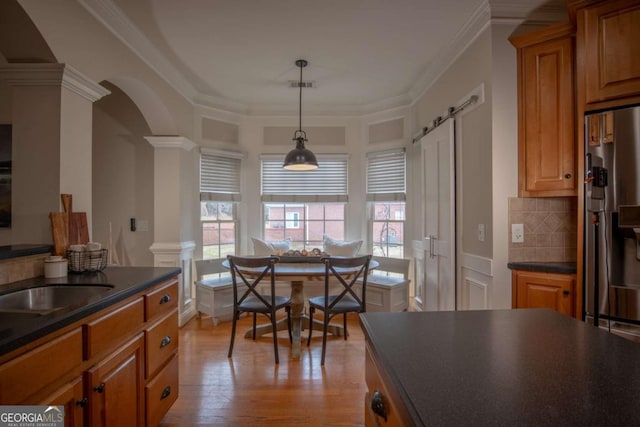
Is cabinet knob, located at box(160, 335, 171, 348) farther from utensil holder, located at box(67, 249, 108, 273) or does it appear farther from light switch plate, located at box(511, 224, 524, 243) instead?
light switch plate, located at box(511, 224, 524, 243)

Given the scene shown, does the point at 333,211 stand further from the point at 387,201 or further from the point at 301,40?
the point at 301,40

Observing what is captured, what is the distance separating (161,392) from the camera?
1845 mm

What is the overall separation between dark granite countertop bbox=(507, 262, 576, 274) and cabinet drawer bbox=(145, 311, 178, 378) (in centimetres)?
222

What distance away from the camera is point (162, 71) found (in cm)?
321

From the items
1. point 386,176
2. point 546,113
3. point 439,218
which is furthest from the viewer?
point 386,176

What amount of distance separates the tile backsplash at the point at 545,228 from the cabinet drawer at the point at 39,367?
2.50 metres

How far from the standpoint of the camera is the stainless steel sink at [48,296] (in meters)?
1.49

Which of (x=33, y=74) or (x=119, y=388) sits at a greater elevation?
(x=33, y=74)

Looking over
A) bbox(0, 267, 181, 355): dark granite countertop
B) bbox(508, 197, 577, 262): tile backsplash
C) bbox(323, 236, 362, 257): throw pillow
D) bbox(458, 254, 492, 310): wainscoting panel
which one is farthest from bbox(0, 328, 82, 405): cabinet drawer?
bbox(323, 236, 362, 257): throw pillow

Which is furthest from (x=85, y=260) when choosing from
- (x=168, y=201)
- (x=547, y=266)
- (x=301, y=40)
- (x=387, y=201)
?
(x=387, y=201)

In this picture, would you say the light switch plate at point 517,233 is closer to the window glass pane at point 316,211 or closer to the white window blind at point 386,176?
the white window blind at point 386,176

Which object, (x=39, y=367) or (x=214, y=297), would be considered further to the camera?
(x=214, y=297)

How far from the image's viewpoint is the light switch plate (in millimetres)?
2354

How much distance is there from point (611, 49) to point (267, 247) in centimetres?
354
